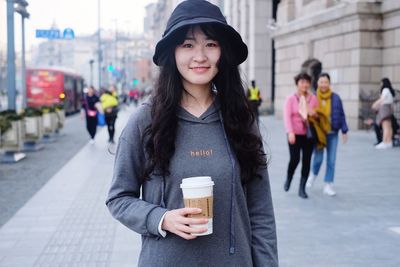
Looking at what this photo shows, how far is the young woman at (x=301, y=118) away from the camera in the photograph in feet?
25.7

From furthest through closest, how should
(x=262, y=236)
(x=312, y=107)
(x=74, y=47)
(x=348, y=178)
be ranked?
Answer: (x=74, y=47) → (x=348, y=178) → (x=312, y=107) → (x=262, y=236)

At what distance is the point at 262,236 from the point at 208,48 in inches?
31.6

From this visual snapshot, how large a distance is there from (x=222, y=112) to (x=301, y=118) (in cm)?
577

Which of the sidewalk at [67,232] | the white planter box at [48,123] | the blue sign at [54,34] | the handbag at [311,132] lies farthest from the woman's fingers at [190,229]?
the blue sign at [54,34]

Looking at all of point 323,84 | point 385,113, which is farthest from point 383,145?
point 323,84

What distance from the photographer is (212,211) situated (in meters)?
1.93

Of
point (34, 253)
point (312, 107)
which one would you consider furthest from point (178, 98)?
point (312, 107)

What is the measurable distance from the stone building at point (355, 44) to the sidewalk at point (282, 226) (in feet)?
26.9

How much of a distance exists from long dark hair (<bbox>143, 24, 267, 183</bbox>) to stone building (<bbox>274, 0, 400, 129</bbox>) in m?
15.9

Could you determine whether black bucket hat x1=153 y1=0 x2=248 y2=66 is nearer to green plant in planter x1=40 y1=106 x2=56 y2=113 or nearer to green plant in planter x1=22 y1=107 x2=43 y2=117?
green plant in planter x1=22 y1=107 x2=43 y2=117

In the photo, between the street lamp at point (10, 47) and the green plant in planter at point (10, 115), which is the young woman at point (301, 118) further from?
the street lamp at point (10, 47)

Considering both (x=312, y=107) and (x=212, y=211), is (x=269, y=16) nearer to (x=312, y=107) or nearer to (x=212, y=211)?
(x=312, y=107)

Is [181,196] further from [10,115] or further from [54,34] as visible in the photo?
[54,34]

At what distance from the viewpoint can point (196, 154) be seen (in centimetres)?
209
